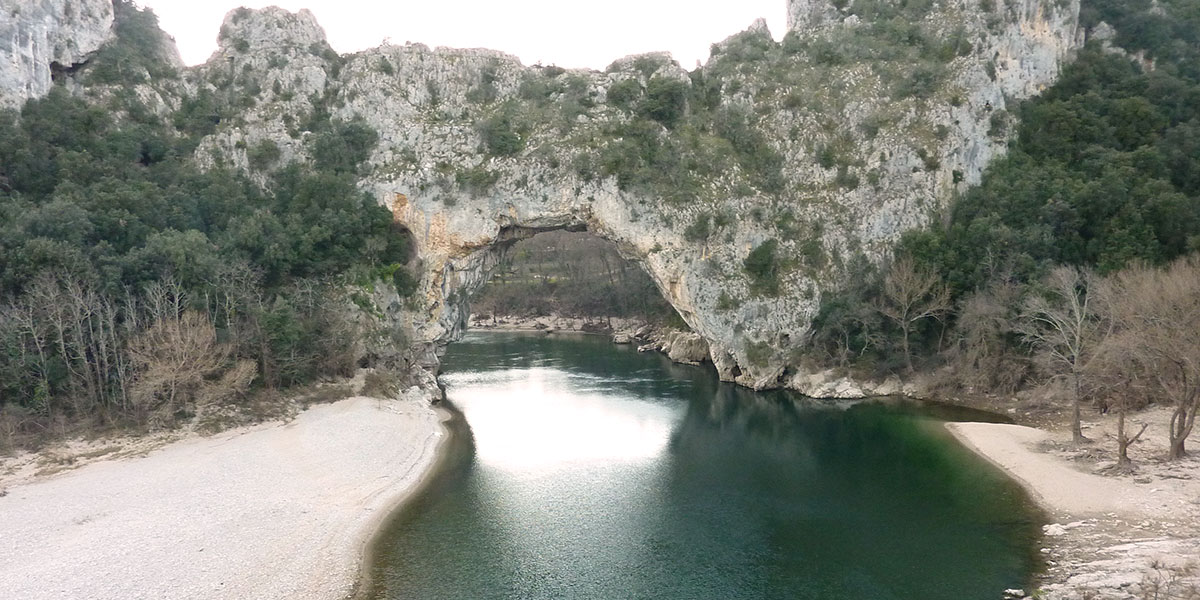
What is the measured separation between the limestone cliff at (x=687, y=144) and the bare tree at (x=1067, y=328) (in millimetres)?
8870

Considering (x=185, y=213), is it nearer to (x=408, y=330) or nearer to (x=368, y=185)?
(x=368, y=185)

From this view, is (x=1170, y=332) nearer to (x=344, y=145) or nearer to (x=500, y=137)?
(x=500, y=137)

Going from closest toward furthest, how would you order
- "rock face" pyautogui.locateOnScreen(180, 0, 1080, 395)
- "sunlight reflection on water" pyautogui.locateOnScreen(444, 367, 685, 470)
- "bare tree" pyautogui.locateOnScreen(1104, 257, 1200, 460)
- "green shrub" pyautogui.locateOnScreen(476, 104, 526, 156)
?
1. "bare tree" pyautogui.locateOnScreen(1104, 257, 1200, 460)
2. "sunlight reflection on water" pyautogui.locateOnScreen(444, 367, 685, 470)
3. "rock face" pyautogui.locateOnScreen(180, 0, 1080, 395)
4. "green shrub" pyautogui.locateOnScreen(476, 104, 526, 156)

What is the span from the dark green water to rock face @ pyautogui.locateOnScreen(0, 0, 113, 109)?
90.5 feet

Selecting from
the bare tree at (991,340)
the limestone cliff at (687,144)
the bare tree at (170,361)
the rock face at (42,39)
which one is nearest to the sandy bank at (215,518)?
the bare tree at (170,361)

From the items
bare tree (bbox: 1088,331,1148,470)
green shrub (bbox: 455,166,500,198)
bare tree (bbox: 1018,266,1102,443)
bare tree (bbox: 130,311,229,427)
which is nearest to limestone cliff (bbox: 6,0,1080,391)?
green shrub (bbox: 455,166,500,198)

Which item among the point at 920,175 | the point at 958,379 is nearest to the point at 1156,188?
the point at 920,175

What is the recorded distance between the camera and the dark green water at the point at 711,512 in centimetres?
1434

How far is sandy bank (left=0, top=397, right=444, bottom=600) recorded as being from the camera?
545 inches

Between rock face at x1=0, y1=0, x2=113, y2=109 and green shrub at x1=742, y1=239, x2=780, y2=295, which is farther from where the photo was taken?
green shrub at x1=742, y1=239, x2=780, y2=295

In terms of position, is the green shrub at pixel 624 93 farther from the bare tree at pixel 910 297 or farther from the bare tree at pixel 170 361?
the bare tree at pixel 170 361

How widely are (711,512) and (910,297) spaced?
19534mm

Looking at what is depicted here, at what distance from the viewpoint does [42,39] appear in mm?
32344

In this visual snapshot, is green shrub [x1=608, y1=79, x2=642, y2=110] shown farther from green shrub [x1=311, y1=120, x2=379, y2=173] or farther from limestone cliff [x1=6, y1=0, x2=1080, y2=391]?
green shrub [x1=311, y1=120, x2=379, y2=173]
